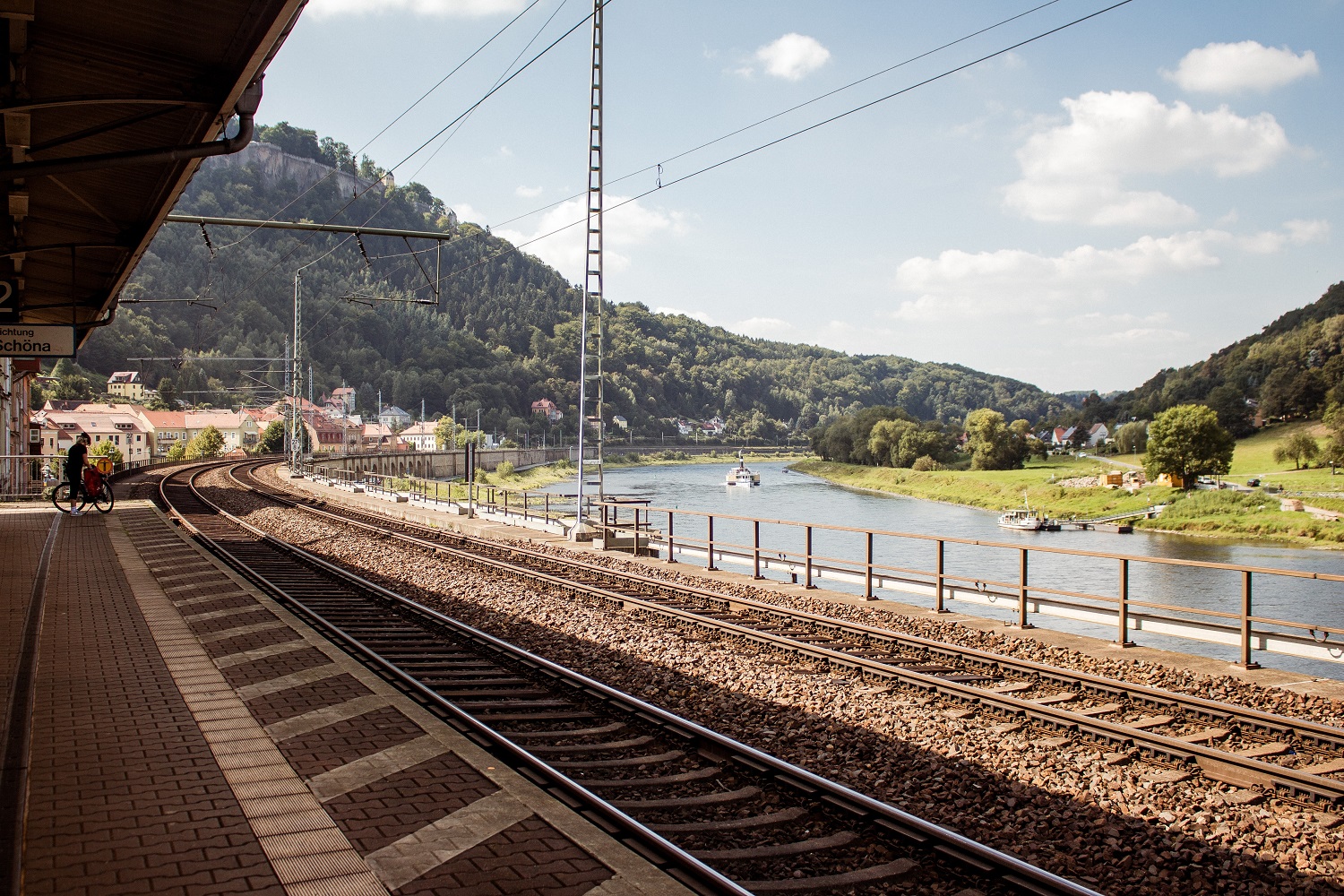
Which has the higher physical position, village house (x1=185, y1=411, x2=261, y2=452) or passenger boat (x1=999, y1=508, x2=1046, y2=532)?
village house (x1=185, y1=411, x2=261, y2=452)

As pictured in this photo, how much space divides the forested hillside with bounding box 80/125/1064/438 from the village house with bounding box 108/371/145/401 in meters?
2.19

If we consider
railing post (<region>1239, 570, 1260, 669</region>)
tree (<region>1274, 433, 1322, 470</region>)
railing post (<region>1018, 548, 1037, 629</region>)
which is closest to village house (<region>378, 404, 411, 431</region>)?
tree (<region>1274, 433, 1322, 470</region>)

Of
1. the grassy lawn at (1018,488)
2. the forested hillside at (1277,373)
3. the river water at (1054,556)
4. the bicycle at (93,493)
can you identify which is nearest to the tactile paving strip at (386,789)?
the river water at (1054,556)

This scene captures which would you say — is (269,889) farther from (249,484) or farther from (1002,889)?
(249,484)

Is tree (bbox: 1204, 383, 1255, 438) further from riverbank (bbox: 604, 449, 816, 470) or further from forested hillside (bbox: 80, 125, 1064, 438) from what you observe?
forested hillside (bbox: 80, 125, 1064, 438)

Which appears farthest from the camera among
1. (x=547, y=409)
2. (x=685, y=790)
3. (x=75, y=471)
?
(x=547, y=409)

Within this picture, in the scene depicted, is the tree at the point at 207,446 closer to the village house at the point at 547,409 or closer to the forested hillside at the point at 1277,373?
the village house at the point at 547,409

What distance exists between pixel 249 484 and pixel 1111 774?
41.5m

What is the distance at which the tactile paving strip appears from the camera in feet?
15.0

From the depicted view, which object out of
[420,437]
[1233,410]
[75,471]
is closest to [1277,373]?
[1233,410]

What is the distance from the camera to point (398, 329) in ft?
479

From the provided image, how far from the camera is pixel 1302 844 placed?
5660 millimetres

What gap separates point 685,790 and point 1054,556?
41.6 meters

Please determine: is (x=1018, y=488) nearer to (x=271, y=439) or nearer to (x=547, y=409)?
(x=271, y=439)
